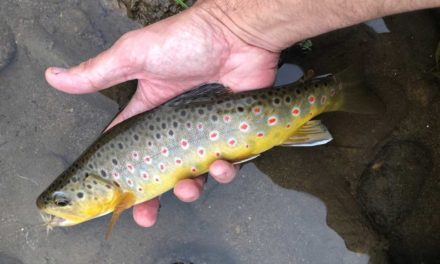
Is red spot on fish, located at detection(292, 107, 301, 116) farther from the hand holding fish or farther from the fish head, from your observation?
the fish head

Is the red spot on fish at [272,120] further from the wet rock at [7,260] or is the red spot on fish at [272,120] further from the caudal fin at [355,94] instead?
the wet rock at [7,260]

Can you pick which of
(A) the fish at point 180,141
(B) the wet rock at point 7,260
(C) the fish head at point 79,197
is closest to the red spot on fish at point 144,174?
(A) the fish at point 180,141

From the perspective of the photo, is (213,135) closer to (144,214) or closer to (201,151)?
(201,151)

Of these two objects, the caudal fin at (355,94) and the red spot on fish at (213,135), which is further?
the caudal fin at (355,94)

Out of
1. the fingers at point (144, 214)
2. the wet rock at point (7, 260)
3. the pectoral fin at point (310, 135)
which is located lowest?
the wet rock at point (7, 260)

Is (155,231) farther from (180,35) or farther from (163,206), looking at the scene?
(180,35)

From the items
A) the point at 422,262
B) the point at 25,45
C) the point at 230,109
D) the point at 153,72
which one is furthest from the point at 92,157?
the point at 422,262
